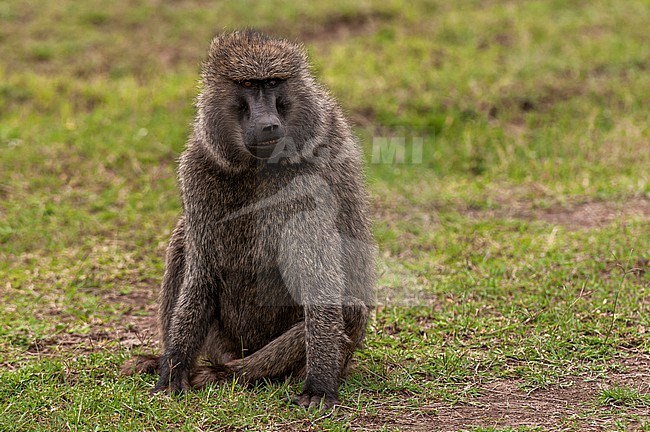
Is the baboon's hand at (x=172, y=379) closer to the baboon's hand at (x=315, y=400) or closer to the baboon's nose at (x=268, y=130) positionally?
the baboon's hand at (x=315, y=400)

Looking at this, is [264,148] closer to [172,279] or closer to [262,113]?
[262,113]

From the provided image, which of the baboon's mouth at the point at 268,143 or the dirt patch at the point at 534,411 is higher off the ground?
the baboon's mouth at the point at 268,143

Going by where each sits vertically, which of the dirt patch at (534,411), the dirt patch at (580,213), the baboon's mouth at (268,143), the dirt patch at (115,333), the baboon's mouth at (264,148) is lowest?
the dirt patch at (115,333)

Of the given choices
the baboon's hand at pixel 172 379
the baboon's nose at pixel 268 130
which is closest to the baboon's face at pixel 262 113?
the baboon's nose at pixel 268 130

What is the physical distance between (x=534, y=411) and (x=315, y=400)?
0.89 meters

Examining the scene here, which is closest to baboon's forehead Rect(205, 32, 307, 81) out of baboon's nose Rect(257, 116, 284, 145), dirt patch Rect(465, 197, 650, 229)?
baboon's nose Rect(257, 116, 284, 145)

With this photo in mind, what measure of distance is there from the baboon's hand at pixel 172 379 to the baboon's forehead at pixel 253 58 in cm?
126

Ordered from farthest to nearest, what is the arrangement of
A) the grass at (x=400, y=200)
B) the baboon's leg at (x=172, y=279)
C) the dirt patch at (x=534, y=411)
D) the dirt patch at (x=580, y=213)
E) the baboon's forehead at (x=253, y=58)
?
the dirt patch at (x=580, y=213)
the baboon's leg at (x=172, y=279)
the grass at (x=400, y=200)
the baboon's forehead at (x=253, y=58)
the dirt patch at (x=534, y=411)

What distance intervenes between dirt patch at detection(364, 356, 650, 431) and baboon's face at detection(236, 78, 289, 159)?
1202mm

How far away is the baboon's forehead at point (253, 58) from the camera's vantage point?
408cm

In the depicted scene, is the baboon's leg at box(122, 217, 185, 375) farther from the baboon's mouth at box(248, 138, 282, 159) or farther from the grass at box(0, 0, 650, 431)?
the baboon's mouth at box(248, 138, 282, 159)

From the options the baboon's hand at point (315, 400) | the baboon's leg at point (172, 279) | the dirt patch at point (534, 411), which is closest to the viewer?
the dirt patch at point (534, 411)

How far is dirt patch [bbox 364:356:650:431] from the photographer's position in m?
3.80

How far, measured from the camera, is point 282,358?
4.16 metres
